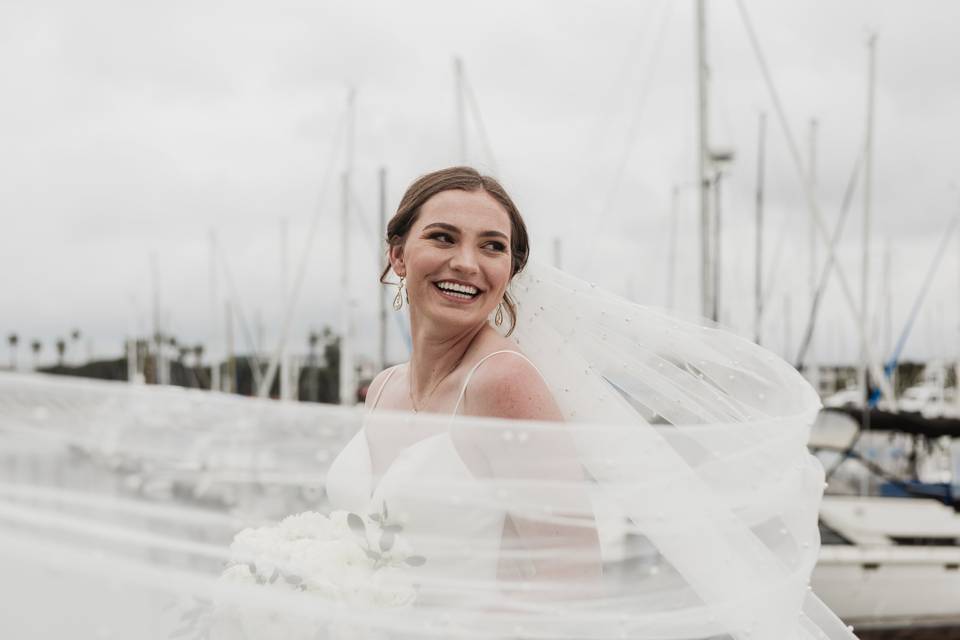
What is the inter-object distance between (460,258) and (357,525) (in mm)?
688

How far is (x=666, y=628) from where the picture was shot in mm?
1742

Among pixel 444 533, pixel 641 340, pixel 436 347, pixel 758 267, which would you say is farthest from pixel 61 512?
pixel 758 267

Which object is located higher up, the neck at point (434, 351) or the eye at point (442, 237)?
the eye at point (442, 237)

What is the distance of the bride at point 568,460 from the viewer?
1.67 m

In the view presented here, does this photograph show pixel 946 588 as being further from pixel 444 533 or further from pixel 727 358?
pixel 444 533

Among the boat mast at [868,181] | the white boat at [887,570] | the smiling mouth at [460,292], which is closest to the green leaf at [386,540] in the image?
the smiling mouth at [460,292]

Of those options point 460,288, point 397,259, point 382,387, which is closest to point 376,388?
point 382,387

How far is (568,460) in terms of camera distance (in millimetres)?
1718

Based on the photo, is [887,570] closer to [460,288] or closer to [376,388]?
[376,388]

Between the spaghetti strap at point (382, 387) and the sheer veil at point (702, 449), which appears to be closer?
the sheer veil at point (702, 449)

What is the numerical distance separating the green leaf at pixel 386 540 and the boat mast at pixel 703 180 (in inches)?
336

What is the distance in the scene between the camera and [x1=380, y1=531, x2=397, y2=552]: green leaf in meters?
1.62

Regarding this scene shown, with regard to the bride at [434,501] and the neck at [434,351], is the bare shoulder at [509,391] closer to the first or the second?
the bride at [434,501]

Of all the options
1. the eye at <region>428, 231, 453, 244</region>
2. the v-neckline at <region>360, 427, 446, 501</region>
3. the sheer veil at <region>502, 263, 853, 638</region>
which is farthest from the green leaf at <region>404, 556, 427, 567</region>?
the eye at <region>428, 231, 453, 244</region>
